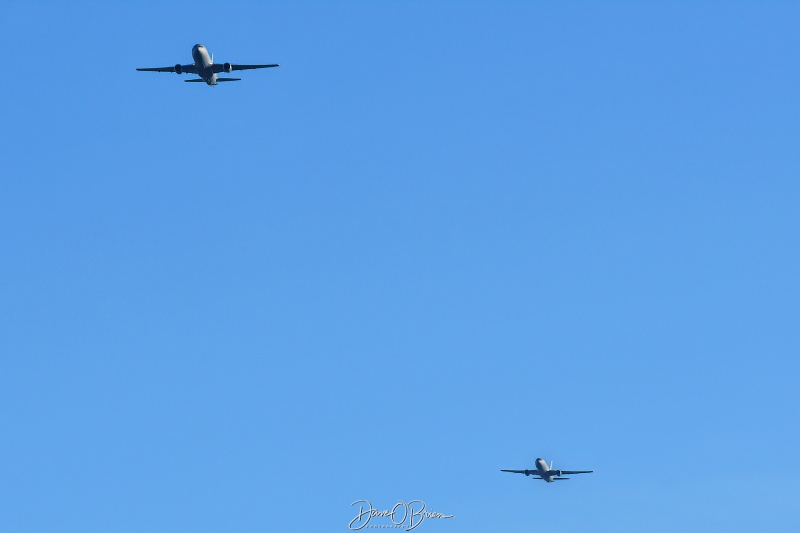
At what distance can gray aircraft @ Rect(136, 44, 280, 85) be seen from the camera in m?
183

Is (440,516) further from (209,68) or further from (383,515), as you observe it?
(209,68)

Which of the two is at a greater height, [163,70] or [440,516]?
[163,70]

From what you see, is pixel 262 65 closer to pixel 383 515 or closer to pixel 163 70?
pixel 163 70

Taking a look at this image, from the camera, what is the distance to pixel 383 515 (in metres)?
190

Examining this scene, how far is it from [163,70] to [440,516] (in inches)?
2971

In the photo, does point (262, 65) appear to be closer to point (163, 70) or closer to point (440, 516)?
point (163, 70)

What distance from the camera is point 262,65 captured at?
188 metres

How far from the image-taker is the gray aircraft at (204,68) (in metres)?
183

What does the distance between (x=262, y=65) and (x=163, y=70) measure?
14449 mm

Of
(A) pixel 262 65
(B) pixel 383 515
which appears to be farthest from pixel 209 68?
(B) pixel 383 515

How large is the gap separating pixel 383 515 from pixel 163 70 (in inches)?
2807

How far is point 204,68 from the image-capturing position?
18525 centimetres

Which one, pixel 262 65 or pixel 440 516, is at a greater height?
pixel 262 65

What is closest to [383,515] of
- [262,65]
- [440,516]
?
[440,516]
